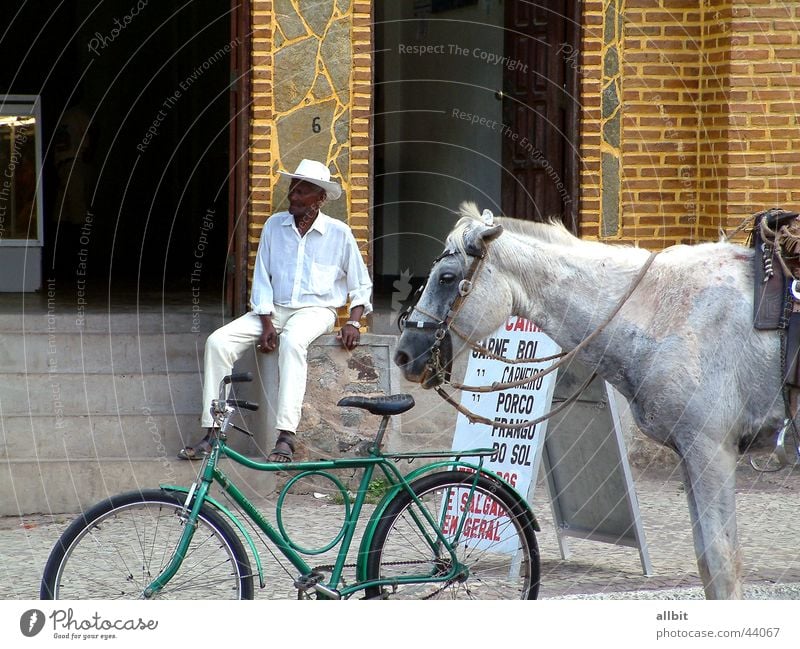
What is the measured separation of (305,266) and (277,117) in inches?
43.9

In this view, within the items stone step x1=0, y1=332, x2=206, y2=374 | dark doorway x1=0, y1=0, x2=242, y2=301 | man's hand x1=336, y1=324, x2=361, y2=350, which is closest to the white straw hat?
man's hand x1=336, y1=324, x2=361, y2=350

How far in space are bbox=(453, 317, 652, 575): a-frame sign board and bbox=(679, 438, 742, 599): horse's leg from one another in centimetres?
143

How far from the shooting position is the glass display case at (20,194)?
1062 cm

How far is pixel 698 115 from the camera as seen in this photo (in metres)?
9.01

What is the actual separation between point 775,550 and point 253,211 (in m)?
3.96

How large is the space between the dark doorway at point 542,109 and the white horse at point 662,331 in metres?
4.10

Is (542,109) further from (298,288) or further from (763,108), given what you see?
(298,288)

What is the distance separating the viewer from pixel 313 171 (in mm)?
7852

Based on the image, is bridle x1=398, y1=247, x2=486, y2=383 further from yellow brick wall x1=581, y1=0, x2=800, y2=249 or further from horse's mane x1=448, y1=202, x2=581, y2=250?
yellow brick wall x1=581, y1=0, x2=800, y2=249

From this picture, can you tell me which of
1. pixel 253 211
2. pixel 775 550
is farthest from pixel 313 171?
pixel 775 550

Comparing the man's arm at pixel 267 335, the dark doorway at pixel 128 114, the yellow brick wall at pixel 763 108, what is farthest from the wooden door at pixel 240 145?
the dark doorway at pixel 128 114

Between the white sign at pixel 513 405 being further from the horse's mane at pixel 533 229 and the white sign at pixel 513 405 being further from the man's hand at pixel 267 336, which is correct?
the man's hand at pixel 267 336

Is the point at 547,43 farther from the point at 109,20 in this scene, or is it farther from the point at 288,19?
the point at 109,20

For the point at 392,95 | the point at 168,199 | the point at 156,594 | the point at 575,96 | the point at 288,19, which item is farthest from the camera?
the point at 168,199
